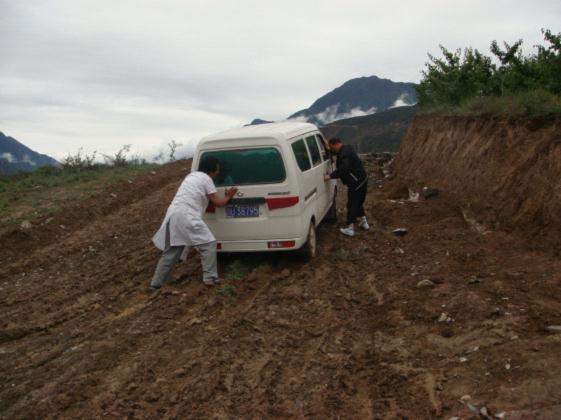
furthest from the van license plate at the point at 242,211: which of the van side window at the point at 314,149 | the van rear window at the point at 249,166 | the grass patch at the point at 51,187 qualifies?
the grass patch at the point at 51,187

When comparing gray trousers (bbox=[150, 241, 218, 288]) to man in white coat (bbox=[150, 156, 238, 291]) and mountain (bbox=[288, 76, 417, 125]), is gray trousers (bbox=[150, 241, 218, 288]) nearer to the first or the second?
man in white coat (bbox=[150, 156, 238, 291])

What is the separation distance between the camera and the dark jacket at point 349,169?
899 centimetres

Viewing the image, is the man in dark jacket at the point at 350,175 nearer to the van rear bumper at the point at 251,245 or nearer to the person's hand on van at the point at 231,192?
the van rear bumper at the point at 251,245

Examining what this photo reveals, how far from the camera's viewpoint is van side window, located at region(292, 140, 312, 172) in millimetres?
7388

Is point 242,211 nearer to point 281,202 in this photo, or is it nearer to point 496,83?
point 281,202

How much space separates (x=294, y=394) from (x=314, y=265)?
3387 millimetres

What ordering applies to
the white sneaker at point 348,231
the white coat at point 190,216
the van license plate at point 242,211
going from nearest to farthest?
the white coat at point 190,216
the van license plate at point 242,211
the white sneaker at point 348,231

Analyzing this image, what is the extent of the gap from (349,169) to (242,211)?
278 cm

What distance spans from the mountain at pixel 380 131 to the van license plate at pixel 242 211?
1564 inches

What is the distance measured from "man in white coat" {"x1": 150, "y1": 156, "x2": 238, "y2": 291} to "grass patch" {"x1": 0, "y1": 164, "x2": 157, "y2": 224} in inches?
210

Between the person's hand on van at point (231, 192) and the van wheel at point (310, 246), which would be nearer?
the person's hand on van at point (231, 192)

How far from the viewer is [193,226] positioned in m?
6.67

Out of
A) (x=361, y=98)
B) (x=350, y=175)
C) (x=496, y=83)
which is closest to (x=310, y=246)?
(x=350, y=175)

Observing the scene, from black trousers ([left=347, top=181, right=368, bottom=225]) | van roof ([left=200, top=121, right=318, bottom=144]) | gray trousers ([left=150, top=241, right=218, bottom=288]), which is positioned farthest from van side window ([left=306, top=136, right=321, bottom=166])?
gray trousers ([left=150, top=241, right=218, bottom=288])
